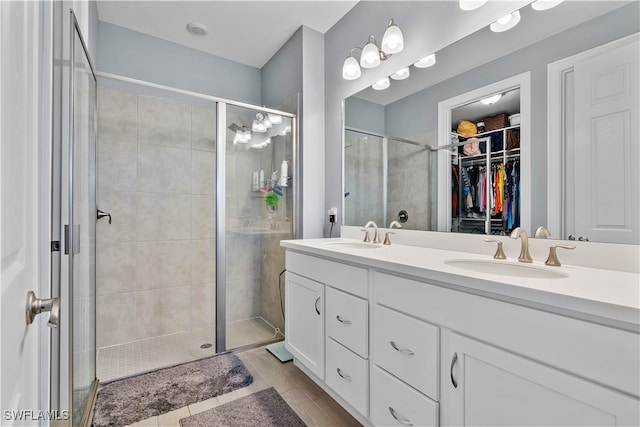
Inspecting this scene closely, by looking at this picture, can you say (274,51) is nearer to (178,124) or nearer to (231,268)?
(178,124)

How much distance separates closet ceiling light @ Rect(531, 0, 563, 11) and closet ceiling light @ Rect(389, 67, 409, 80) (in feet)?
2.24

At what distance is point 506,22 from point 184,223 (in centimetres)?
259

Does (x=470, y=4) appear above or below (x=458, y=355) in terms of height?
above

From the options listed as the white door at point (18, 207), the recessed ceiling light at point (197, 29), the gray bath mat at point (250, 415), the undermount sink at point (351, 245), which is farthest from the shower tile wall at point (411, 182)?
the recessed ceiling light at point (197, 29)

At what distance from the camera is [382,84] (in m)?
2.01

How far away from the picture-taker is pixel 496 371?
0.85 meters

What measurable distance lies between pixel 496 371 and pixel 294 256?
1.22m

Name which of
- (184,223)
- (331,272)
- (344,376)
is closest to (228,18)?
(184,223)

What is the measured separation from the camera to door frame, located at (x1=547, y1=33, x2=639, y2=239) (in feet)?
3.81

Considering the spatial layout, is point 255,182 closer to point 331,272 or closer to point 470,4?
point 331,272

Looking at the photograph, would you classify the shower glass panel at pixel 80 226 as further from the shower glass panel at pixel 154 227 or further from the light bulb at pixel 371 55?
the light bulb at pixel 371 55

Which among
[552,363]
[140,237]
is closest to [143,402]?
[140,237]

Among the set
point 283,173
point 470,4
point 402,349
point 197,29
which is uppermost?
point 197,29

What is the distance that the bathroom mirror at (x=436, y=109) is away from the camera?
46.1 inches
